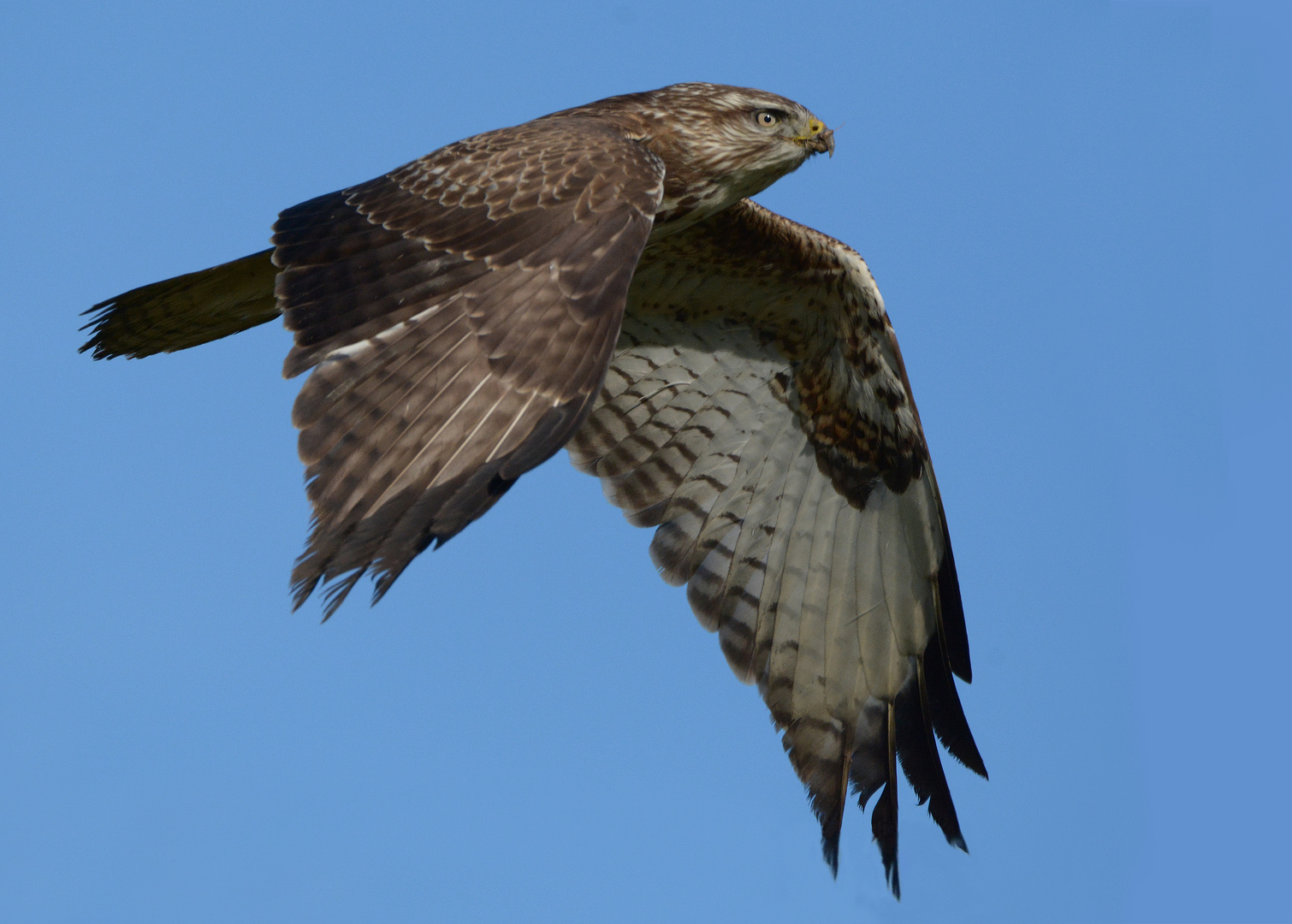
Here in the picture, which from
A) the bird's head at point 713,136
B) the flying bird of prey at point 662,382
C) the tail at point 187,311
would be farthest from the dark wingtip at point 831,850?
the tail at point 187,311

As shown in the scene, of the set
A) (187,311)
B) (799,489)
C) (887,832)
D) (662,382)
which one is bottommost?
(887,832)

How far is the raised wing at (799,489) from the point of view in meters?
7.71

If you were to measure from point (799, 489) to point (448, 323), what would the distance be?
350cm

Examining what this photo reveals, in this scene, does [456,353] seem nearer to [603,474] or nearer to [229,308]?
[229,308]

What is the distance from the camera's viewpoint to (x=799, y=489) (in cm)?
826

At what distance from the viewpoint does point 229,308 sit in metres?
6.63

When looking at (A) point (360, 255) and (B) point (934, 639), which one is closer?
(A) point (360, 255)

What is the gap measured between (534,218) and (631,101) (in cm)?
174

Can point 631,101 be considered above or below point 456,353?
above

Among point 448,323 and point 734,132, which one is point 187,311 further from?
point 734,132

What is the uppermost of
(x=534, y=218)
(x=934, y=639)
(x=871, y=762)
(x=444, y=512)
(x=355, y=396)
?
(x=534, y=218)

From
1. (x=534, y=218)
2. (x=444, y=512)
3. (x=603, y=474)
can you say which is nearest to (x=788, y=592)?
(x=603, y=474)

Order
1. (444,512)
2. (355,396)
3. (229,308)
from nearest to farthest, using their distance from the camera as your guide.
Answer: (444,512) < (355,396) < (229,308)

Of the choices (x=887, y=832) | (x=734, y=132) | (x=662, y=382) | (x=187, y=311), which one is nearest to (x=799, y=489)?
(x=662, y=382)
